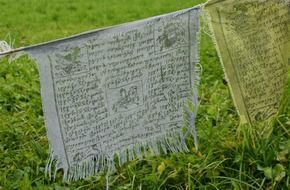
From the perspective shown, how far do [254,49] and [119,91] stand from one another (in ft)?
2.74

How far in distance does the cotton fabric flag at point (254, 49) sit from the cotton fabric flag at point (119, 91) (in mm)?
192

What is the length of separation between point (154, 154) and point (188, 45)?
57 centimetres

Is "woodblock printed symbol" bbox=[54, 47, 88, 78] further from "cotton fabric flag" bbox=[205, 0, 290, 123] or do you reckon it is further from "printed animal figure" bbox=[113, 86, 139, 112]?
"cotton fabric flag" bbox=[205, 0, 290, 123]

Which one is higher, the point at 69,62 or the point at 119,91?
the point at 69,62

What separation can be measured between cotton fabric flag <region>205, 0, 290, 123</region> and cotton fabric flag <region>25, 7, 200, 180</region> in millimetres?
192

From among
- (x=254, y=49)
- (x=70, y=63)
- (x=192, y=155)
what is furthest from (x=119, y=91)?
(x=254, y=49)

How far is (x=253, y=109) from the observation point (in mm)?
3863

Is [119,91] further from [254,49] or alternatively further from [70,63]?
[254,49]

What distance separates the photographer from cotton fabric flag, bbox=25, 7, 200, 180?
319cm

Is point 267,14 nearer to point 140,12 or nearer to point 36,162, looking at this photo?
point 36,162

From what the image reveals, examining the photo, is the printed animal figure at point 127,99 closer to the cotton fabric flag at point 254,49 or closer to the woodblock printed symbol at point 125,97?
the woodblock printed symbol at point 125,97

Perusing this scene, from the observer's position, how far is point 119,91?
132 inches

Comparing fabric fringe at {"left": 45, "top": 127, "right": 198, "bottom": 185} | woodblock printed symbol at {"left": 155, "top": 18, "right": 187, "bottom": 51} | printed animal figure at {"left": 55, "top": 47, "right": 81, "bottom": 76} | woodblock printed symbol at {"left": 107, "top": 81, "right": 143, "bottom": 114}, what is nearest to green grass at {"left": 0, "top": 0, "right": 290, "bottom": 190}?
fabric fringe at {"left": 45, "top": 127, "right": 198, "bottom": 185}

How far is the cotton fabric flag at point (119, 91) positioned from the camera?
3.19 meters
